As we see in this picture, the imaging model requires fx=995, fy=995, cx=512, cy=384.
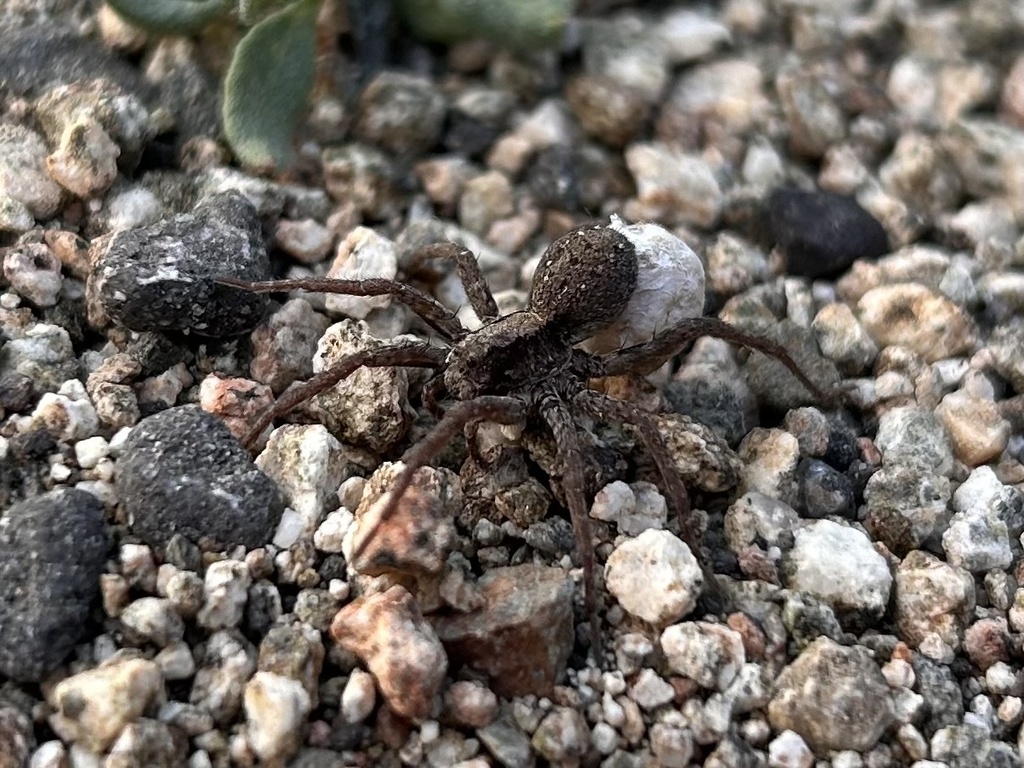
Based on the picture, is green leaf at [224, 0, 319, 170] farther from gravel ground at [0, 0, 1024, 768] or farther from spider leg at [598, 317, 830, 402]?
spider leg at [598, 317, 830, 402]

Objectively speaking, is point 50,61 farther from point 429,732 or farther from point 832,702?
point 832,702

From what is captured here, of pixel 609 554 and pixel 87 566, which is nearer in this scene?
pixel 87 566

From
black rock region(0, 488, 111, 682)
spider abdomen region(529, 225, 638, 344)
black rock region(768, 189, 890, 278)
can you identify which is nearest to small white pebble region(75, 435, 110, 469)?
black rock region(0, 488, 111, 682)

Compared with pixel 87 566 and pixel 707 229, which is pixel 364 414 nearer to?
pixel 87 566

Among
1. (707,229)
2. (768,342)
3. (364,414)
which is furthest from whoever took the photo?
(707,229)

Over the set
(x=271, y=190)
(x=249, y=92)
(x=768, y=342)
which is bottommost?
(x=768, y=342)

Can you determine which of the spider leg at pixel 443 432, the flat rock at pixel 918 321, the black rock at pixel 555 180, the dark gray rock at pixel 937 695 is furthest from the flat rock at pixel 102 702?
the flat rock at pixel 918 321

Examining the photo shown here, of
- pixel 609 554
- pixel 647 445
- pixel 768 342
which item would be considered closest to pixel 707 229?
pixel 768 342
